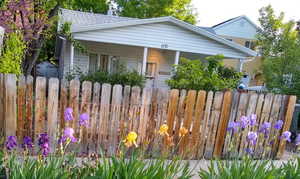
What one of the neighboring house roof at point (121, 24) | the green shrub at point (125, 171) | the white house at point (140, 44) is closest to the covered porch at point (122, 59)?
the white house at point (140, 44)

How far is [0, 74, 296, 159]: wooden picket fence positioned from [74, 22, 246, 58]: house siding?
601 cm

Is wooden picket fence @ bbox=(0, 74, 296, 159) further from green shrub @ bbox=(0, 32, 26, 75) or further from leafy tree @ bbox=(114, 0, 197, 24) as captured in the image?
leafy tree @ bbox=(114, 0, 197, 24)

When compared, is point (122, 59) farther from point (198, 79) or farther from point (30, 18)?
point (198, 79)

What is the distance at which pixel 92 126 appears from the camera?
3.35 meters

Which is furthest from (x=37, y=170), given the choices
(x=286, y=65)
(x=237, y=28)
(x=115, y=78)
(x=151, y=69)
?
(x=237, y=28)

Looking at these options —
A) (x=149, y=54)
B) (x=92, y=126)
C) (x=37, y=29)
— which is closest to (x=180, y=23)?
(x=149, y=54)

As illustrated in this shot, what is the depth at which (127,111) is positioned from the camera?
3.41 m

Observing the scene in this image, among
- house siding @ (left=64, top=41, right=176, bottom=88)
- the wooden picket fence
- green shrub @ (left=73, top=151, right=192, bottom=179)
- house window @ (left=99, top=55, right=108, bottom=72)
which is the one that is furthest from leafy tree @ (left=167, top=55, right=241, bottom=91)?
house window @ (left=99, top=55, right=108, bottom=72)

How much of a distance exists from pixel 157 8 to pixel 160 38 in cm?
1312

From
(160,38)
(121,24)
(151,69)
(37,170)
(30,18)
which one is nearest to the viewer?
(37,170)

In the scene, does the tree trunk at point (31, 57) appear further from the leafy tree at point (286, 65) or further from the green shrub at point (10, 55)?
the leafy tree at point (286, 65)

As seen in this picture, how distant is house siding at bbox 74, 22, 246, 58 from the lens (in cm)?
882

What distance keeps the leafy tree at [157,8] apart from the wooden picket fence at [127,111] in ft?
64.1

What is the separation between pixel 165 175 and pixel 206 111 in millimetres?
1836
